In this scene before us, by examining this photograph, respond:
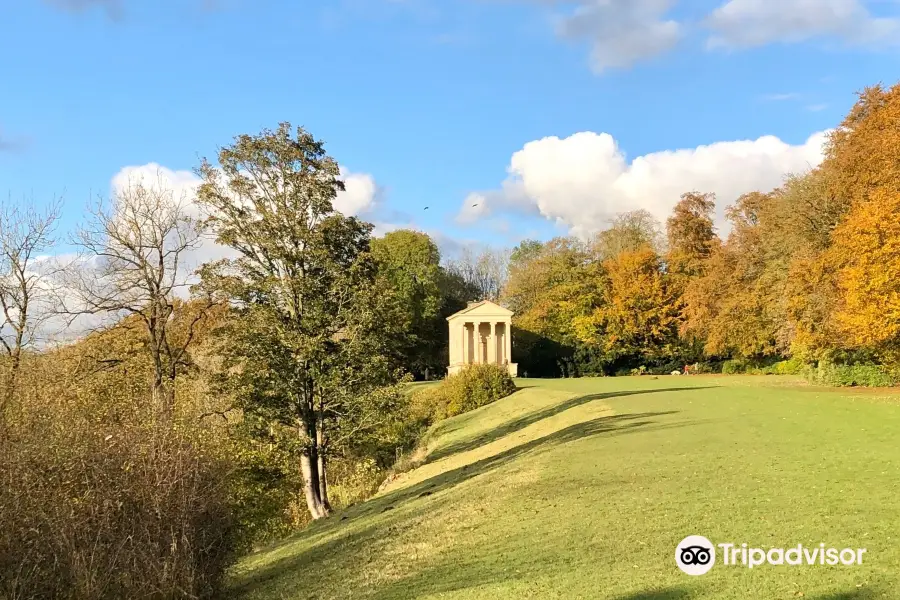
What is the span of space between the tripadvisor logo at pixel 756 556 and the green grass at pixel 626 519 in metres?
0.13

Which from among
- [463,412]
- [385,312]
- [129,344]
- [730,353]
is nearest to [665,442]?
[385,312]

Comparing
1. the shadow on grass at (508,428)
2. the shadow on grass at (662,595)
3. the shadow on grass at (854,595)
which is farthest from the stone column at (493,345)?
the shadow on grass at (854,595)

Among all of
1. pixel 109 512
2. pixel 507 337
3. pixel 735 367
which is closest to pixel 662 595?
pixel 109 512

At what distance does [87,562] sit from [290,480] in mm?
11285

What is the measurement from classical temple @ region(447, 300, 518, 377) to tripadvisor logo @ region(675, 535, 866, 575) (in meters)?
43.5

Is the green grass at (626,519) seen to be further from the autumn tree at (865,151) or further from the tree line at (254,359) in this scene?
the autumn tree at (865,151)

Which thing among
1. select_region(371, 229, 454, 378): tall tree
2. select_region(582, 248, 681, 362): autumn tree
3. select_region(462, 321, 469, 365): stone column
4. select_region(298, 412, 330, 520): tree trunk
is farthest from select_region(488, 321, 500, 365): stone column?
select_region(298, 412, 330, 520): tree trunk

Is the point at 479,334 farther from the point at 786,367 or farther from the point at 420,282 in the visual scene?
the point at 786,367

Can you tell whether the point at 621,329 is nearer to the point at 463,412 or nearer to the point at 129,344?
the point at 463,412

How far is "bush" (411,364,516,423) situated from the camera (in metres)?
31.9

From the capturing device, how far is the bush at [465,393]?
105ft

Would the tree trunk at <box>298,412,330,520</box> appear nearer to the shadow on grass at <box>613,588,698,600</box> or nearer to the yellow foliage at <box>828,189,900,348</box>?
the shadow on grass at <box>613,588,698,600</box>

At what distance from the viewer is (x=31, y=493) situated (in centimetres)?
852

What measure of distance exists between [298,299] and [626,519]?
1074 cm
